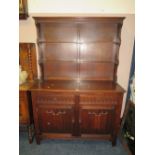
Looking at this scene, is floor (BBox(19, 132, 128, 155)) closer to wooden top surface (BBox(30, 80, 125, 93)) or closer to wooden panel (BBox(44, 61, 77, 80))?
wooden top surface (BBox(30, 80, 125, 93))

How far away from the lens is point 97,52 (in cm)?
218

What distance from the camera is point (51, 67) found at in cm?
225

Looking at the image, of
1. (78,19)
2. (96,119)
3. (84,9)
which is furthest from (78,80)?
(84,9)

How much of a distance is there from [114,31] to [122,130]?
147 centimetres

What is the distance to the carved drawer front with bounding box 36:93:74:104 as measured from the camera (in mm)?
1854

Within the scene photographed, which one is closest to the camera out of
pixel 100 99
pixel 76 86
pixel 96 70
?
pixel 100 99

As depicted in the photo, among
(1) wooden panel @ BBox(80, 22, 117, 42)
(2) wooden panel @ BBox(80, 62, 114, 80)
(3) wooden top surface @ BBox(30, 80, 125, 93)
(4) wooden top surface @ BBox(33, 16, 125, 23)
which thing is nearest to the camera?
(3) wooden top surface @ BBox(30, 80, 125, 93)

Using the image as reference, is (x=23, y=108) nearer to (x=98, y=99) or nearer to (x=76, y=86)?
(x=76, y=86)

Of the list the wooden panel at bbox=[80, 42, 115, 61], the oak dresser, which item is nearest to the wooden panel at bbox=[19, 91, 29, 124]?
the oak dresser

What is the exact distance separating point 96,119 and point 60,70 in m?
0.89

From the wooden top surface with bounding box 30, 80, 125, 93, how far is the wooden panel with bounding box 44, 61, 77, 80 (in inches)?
4.4

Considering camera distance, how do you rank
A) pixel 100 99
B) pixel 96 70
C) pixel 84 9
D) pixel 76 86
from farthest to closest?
pixel 96 70
pixel 84 9
pixel 76 86
pixel 100 99
